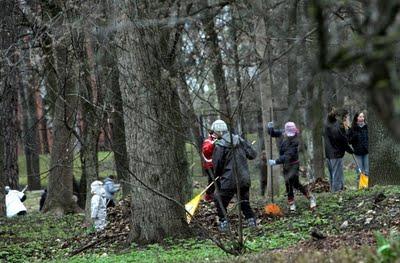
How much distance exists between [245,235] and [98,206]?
4131 millimetres

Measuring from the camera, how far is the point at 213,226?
11641 mm

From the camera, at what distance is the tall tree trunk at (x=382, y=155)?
43.6 ft

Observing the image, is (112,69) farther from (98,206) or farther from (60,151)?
(60,151)

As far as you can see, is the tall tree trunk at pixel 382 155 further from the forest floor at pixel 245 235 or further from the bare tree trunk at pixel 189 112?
the bare tree trunk at pixel 189 112

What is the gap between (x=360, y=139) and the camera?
50.7ft

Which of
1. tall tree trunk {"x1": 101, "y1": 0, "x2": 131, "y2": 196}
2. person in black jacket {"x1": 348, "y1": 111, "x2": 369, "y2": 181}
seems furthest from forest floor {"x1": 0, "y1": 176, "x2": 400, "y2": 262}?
person in black jacket {"x1": 348, "y1": 111, "x2": 369, "y2": 181}

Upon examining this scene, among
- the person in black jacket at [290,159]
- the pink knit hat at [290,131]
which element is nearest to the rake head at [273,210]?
the person in black jacket at [290,159]

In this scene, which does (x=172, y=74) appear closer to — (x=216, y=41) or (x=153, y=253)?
(x=216, y=41)

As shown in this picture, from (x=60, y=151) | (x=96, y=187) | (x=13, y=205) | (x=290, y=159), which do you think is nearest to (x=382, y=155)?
(x=290, y=159)

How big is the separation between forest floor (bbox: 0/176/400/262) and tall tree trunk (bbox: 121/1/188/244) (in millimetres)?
308

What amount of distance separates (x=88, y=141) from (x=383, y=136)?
571cm

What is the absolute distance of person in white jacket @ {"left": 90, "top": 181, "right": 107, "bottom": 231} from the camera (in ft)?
43.1

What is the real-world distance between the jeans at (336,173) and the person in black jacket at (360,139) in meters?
0.58

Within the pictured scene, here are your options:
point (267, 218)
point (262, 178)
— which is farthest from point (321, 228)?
point (262, 178)
